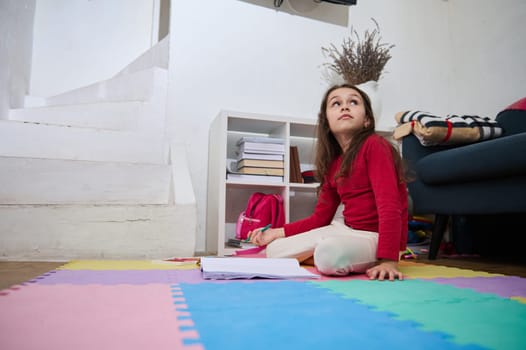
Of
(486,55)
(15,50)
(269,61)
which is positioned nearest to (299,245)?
(269,61)

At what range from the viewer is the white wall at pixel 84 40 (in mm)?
2820

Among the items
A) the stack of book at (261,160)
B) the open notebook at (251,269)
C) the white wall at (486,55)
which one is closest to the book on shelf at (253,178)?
the stack of book at (261,160)

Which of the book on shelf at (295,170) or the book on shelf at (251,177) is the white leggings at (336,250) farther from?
the book on shelf at (295,170)

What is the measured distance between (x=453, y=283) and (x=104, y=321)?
2.94 feet

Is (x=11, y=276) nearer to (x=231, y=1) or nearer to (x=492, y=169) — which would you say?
(x=492, y=169)

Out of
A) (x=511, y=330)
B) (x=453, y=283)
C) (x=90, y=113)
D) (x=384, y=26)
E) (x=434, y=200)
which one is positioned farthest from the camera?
(x=384, y=26)

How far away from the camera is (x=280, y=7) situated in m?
2.72

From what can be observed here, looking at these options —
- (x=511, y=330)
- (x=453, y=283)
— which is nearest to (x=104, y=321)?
(x=511, y=330)

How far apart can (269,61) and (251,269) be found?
187cm

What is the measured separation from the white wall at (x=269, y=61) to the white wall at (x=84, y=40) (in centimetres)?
86

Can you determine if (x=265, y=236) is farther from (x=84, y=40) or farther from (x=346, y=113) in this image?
(x=84, y=40)

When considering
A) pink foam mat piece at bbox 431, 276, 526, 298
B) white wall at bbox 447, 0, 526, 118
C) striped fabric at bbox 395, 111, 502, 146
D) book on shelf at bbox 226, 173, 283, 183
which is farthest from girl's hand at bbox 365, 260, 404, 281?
white wall at bbox 447, 0, 526, 118

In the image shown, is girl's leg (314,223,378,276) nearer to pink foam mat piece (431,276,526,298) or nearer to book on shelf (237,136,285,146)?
pink foam mat piece (431,276,526,298)

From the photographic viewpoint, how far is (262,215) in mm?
2062
